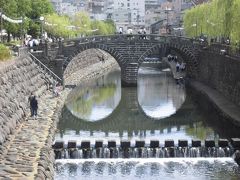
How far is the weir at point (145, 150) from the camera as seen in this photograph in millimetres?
34906

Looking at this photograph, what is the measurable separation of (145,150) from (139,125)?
1262 cm

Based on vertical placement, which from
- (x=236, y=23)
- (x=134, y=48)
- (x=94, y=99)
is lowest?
(x=94, y=99)

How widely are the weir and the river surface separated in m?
0.59

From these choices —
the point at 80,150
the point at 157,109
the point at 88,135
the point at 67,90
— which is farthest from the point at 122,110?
the point at 80,150

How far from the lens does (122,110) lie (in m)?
57.0

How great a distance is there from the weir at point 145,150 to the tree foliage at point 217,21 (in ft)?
59.6

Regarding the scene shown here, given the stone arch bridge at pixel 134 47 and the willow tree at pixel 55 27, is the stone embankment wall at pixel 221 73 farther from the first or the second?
the willow tree at pixel 55 27

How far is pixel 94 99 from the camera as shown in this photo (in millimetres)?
63812

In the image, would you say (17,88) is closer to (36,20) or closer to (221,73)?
(221,73)

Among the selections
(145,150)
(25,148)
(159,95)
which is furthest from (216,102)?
(25,148)

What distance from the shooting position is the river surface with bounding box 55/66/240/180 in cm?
3171

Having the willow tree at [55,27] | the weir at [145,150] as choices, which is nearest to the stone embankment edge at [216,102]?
the weir at [145,150]

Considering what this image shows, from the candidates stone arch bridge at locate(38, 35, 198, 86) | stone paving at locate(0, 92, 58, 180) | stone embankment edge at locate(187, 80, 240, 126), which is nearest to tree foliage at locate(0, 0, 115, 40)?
stone arch bridge at locate(38, 35, 198, 86)

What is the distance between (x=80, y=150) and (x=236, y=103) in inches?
753
